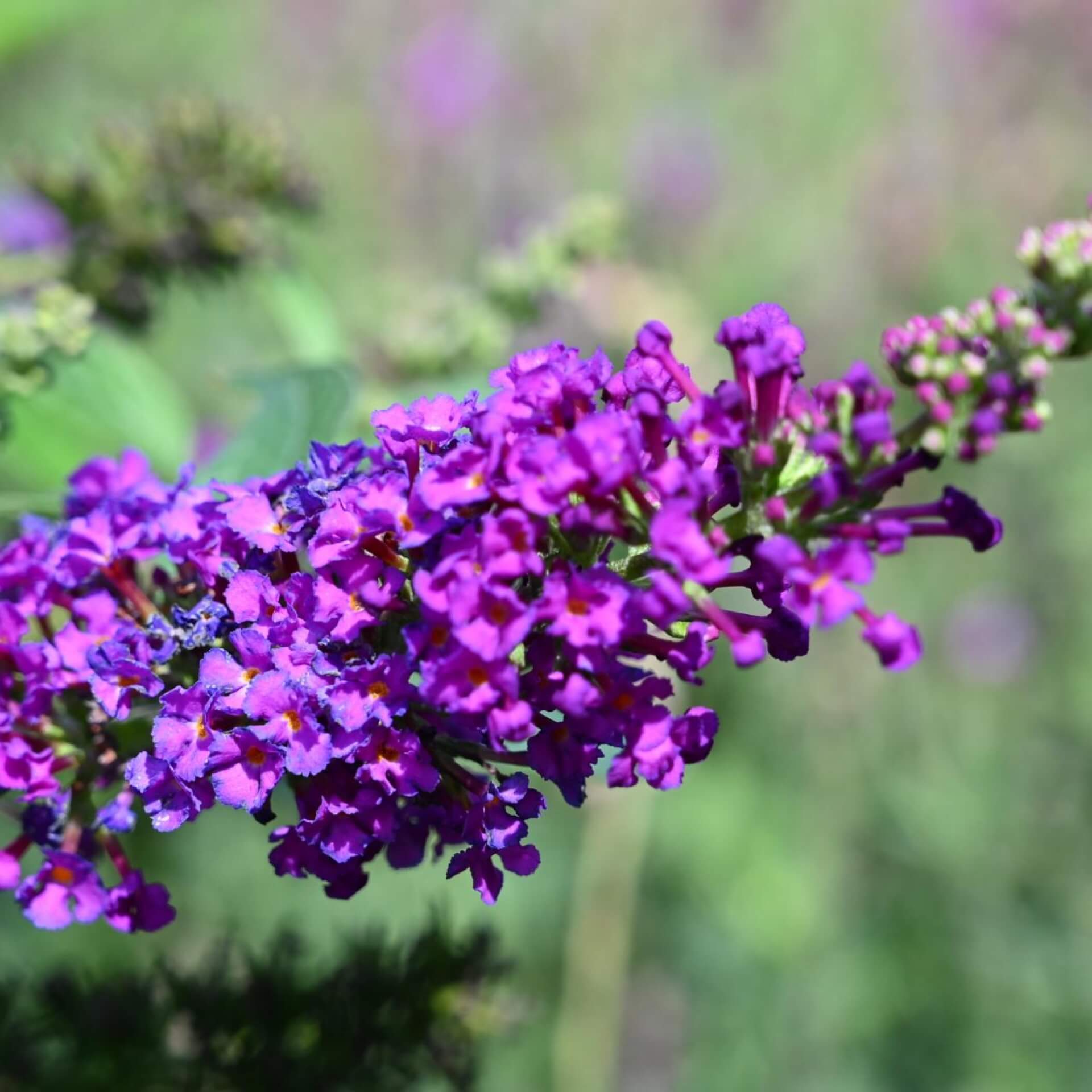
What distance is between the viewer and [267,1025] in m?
2.63

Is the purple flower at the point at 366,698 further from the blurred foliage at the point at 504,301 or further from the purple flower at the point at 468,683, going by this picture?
the blurred foliage at the point at 504,301

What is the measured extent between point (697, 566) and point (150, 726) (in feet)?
3.09

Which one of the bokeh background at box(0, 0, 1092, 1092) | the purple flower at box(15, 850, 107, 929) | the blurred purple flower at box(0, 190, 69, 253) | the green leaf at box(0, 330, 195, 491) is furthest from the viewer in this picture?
the bokeh background at box(0, 0, 1092, 1092)

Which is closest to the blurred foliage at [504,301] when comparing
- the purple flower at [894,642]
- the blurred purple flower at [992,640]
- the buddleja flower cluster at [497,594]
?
the buddleja flower cluster at [497,594]

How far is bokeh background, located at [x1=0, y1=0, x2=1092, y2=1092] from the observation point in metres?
4.83

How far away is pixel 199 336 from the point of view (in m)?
7.27

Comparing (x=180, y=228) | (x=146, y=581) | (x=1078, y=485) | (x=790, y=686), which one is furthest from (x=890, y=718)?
(x=146, y=581)

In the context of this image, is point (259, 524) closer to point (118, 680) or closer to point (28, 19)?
point (118, 680)

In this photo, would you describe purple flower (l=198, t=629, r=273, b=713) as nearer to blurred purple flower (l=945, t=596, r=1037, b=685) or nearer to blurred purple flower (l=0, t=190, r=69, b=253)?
blurred purple flower (l=0, t=190, r=69, b=253)

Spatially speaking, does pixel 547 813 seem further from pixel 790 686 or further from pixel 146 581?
→ pixel 146 581

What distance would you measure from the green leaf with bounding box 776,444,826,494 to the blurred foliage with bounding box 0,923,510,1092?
1483 mm

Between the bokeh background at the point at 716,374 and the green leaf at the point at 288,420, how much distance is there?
5.7 inches

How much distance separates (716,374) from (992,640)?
2924 mm

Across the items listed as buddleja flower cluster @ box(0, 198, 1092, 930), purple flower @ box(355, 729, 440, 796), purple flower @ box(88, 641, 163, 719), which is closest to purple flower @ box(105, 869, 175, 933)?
buddleja flower cluster @ box(0, 198, 1092, 930)
